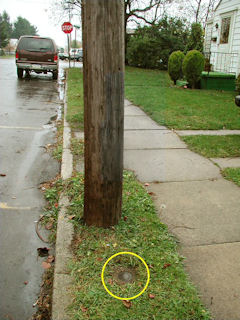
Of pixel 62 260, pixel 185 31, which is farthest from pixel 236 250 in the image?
pixel 185 31

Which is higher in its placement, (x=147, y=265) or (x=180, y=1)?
(x=180, y=1)

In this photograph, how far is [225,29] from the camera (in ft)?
50.4

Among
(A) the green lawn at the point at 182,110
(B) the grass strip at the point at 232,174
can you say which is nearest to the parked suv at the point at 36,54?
(A) the green lawn at the point at 182,110

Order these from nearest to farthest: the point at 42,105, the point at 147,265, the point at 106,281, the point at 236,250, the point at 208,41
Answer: the point at 106,281
the point at 147,265
the point at 236,250
the point at 42,105
the point at 208,41

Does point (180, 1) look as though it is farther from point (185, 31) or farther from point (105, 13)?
point (105, 13)

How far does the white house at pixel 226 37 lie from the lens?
13875mm

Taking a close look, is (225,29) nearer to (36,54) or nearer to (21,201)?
(36,54)

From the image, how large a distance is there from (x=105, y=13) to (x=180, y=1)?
96.7 ft

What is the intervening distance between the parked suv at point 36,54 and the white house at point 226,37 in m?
7.82

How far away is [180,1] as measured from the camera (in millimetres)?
28062

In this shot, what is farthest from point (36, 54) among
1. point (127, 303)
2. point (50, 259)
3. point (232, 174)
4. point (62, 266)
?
point (127, 303)

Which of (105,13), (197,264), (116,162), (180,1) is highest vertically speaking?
(180,1)

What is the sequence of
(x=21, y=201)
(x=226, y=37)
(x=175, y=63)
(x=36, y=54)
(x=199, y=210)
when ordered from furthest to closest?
(x=226, y=37)
(x=36, y=54)
(x=175, y=63)
(x=21, y=201)
(x=199, y=210)

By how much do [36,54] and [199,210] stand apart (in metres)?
14.0
